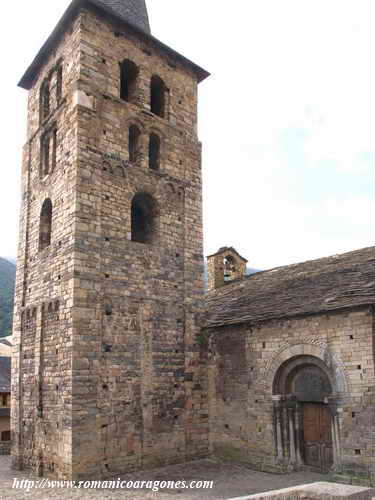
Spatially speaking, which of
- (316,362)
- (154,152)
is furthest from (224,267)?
(316,362)

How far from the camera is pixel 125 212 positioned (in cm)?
1341

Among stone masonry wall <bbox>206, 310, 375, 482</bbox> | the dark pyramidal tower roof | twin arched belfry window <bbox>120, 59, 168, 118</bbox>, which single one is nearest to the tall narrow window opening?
twin arched belfry window <bbox>120, 59, 168, 118</bbox>

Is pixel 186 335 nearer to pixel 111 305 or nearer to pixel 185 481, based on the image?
pixel 111 305

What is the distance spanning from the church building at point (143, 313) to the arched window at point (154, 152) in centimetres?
6

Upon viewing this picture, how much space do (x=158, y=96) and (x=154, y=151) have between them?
211 centimetres

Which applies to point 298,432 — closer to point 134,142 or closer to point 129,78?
point 134,142

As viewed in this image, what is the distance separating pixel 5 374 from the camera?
→ 21719 millimetres

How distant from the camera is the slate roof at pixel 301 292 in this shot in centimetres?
1164

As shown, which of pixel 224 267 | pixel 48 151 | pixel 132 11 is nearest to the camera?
pixel 48 151

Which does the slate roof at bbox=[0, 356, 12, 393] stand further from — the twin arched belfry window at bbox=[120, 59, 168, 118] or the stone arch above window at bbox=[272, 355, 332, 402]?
the twin arched belfry window at bbox=[120, 59, 168, 118]

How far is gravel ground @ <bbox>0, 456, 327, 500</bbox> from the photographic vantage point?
10.1m

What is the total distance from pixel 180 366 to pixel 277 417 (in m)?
3.14

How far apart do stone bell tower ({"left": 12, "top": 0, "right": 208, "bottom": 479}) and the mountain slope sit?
43.3 meters

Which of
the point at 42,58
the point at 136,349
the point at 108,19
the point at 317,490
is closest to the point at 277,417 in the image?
the point at 136,349
